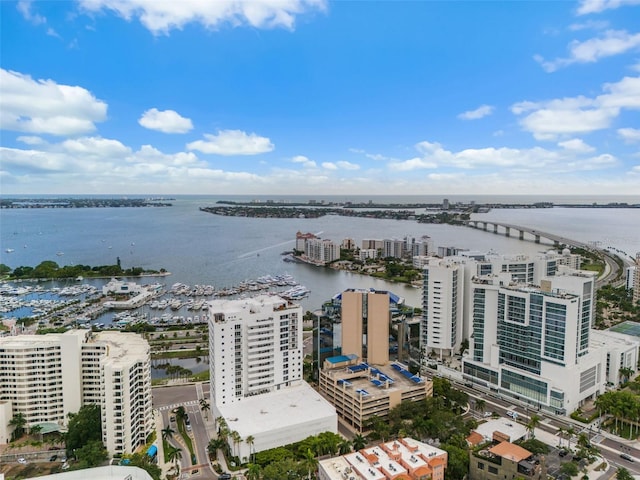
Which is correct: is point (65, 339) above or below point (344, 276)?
above

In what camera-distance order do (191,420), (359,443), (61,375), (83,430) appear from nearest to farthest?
(83,430), (359,443), (61,375), (191,420)

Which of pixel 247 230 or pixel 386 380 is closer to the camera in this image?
pixel 386 380

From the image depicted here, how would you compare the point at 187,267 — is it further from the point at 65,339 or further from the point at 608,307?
the point at 608,307

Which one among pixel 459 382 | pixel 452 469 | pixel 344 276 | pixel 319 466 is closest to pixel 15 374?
pixel 319 466

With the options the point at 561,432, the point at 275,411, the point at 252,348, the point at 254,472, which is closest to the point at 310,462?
the point at 254,472

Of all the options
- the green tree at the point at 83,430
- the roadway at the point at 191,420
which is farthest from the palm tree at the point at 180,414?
the green tree at the point at 83,430

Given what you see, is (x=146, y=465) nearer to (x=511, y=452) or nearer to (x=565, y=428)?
(x=511, y=452)

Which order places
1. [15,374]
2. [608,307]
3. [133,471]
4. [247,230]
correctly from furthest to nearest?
[247,230] → [608,307] → [15,374] → [133,471]

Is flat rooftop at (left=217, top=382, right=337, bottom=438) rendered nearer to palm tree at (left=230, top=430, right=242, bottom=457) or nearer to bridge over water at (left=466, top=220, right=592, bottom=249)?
palm tree at (left=230, top=430, right=242, bottom=457)
